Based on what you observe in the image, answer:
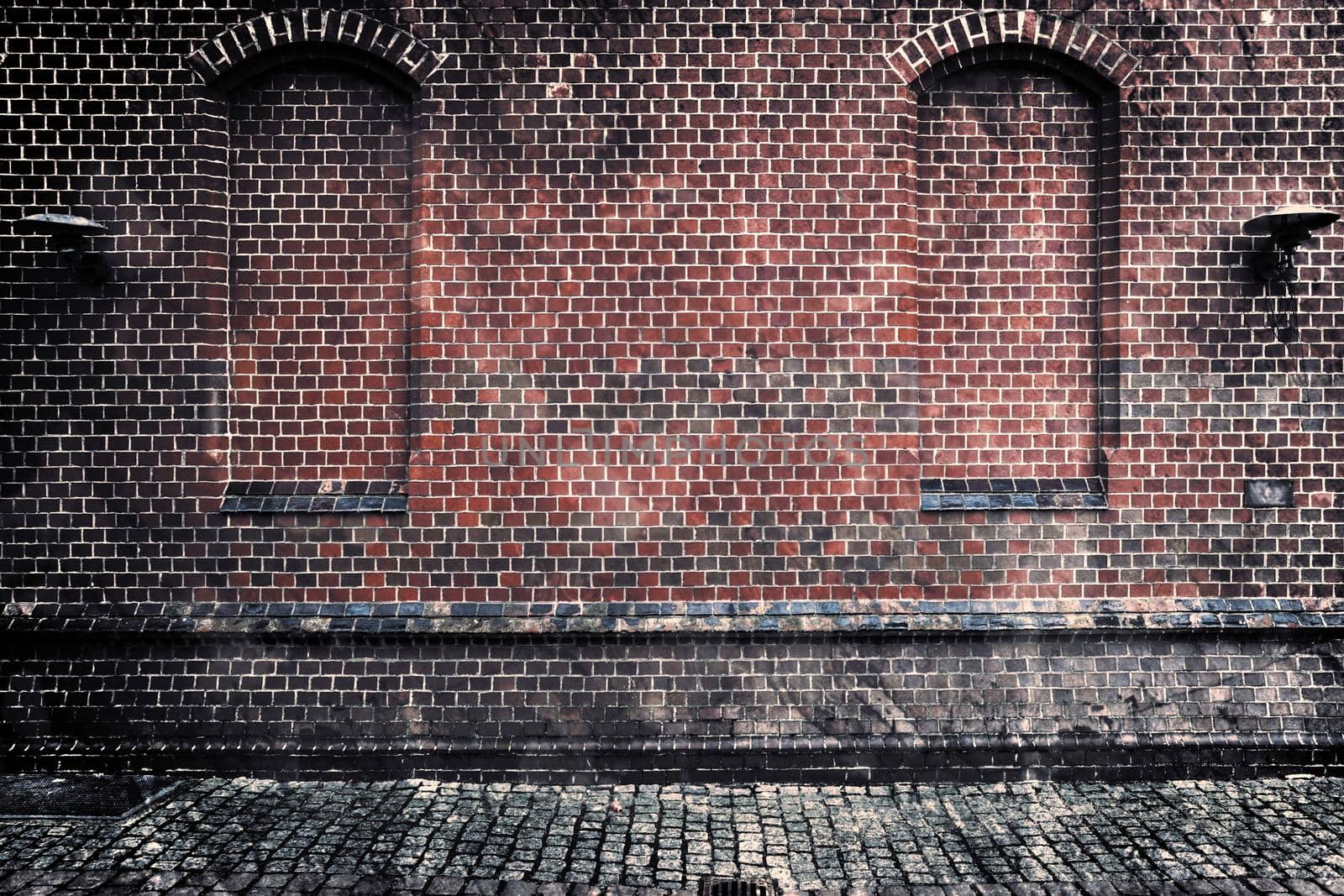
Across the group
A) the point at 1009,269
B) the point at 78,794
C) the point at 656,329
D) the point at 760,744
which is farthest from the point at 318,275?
the point at 1009,269

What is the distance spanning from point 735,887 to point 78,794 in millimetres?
3900

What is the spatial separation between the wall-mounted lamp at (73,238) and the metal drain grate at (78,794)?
123 inches

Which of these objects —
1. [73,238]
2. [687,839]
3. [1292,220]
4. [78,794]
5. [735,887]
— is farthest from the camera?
[73,238]

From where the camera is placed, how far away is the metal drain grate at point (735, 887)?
4031 mm

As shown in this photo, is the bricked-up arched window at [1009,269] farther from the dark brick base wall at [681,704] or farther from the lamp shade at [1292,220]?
the dark brick base wall at [681,704]

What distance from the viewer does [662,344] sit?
18.0ft

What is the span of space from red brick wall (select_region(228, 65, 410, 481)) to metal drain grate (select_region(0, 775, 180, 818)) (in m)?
1.94

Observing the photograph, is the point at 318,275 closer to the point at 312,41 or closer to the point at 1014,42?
the point at 312,41

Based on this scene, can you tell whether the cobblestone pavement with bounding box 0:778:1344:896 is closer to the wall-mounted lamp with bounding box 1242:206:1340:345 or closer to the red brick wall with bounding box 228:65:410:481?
the red brick wall with bounding box 228:65:410:481

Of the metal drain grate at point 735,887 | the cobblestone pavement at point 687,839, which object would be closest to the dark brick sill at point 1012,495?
the cobblestone pavement at point 687,839

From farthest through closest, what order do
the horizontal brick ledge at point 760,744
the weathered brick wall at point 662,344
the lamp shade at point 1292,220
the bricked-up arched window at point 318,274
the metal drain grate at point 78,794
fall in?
the bricked-up arched window at point 318,274 → the weathered brick wall at point 662,344 → the horizontal brick ledge at point 760,744 → the lamp shade at point 1292,220 → the metal drain grate at point 78,794

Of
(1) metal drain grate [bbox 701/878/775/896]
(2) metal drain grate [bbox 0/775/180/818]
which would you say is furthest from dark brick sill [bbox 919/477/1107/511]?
(2) metal drain grate [bbox 0/775/180/818]

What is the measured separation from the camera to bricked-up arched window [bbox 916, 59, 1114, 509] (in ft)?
18.6

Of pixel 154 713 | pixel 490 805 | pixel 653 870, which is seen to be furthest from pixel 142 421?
pixel 653 870
